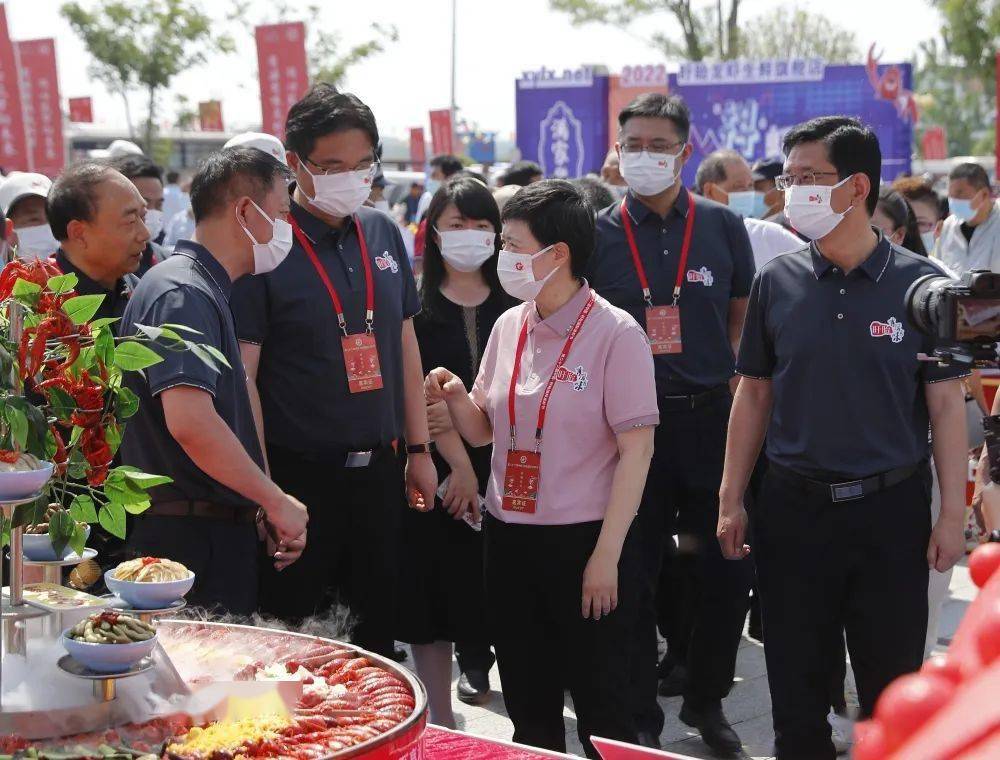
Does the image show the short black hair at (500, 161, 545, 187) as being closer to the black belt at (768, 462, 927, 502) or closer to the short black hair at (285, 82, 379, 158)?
the short black hair at (285, 82, 379, 158)

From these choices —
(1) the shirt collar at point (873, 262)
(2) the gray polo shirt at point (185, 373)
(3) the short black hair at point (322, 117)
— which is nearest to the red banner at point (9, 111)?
(3) the short black hair at point (322, 117)

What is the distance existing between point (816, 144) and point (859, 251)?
354mm

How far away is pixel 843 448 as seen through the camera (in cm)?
321

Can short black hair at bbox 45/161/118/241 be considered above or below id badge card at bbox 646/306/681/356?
above

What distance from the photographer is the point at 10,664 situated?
1.96 meters

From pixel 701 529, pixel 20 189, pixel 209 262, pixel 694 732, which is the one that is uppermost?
pixel 20 189

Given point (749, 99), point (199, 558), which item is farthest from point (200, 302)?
point (749, 99)

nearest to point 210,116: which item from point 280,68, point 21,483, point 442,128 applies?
point 442,128

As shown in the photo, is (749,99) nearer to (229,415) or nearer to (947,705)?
(229,415)

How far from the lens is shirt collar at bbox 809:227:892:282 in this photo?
126 inches

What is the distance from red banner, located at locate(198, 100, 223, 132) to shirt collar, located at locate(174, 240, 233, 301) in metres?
30.4

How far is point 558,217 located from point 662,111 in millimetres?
1517

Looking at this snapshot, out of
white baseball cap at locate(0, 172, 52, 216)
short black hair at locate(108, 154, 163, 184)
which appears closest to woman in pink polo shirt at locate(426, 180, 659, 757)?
white baseball cap at locate(0, 172, 52, 216)

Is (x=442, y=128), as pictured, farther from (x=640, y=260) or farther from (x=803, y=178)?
(x=803, y=178)
